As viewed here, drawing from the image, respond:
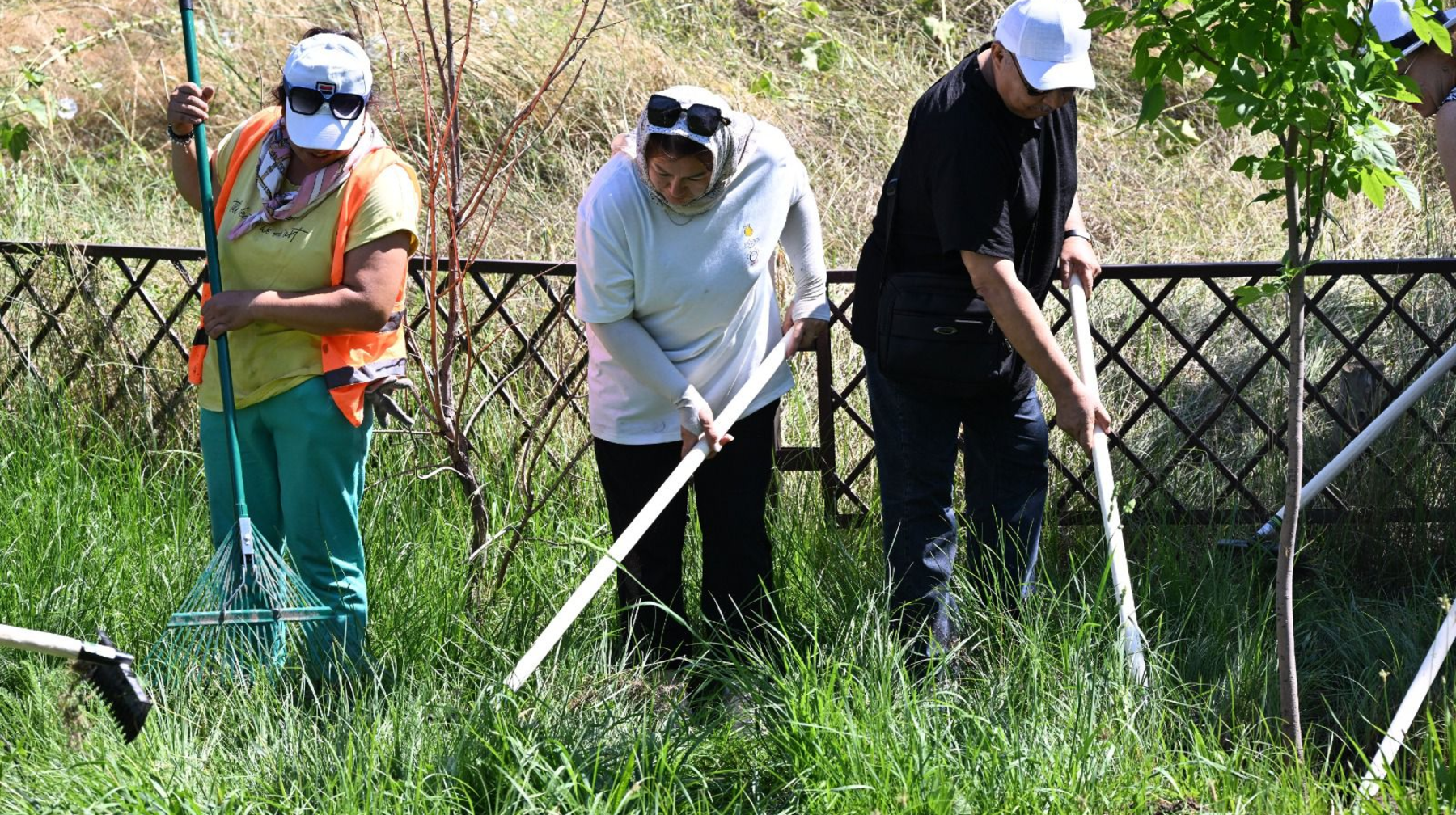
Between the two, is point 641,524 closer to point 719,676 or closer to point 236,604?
point 719,676

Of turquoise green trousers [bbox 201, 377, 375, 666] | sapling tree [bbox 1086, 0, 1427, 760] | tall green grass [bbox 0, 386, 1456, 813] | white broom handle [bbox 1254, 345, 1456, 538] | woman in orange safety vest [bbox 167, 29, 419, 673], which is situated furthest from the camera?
white broom handle [bbox 1254, 345, 1456, 538]

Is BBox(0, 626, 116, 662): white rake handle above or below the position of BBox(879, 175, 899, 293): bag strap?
below

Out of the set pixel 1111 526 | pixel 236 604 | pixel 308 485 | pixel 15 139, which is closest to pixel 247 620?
pixel 236 604

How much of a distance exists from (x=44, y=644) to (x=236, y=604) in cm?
76

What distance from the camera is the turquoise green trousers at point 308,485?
132 inches

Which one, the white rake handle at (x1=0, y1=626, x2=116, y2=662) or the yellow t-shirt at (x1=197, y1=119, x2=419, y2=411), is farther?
the yellow t-shirt at (x1=197, y1=119, x2=419, y2=411)

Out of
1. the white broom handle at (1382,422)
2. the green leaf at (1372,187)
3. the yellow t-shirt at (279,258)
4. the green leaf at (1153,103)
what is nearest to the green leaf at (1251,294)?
the green leaf at (1372,187)

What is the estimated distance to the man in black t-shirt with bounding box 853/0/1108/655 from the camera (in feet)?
9.57

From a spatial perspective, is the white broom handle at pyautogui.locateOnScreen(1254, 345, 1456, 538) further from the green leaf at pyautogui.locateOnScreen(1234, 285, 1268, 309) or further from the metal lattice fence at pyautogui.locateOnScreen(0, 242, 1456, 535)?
the green leaf at pyautogui.locateOnScreen(1234, 285, 1268, 309)

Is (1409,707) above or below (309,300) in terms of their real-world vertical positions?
below

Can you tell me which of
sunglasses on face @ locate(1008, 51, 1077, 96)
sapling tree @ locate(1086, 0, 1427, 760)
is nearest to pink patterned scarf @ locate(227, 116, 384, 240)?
sunglasses on face @ locate(1008, 51, 1077, 96)

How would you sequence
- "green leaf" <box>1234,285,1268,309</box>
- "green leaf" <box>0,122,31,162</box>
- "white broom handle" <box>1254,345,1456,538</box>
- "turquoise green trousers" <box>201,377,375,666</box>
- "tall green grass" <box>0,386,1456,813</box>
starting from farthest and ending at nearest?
"green leaf" <box>0,122,31,162</box> < "white broom handle" <box>1254,345,1456,538</box> < "turquoise green trousers" <box>201,377,375,666</box> < "tall green grass" <box>0,386,1456,813</box> < "green leaf" <box>1234,285,1268,309</box>

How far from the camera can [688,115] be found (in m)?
2.97

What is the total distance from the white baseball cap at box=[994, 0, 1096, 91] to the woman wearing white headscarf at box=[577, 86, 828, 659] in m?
0.64
